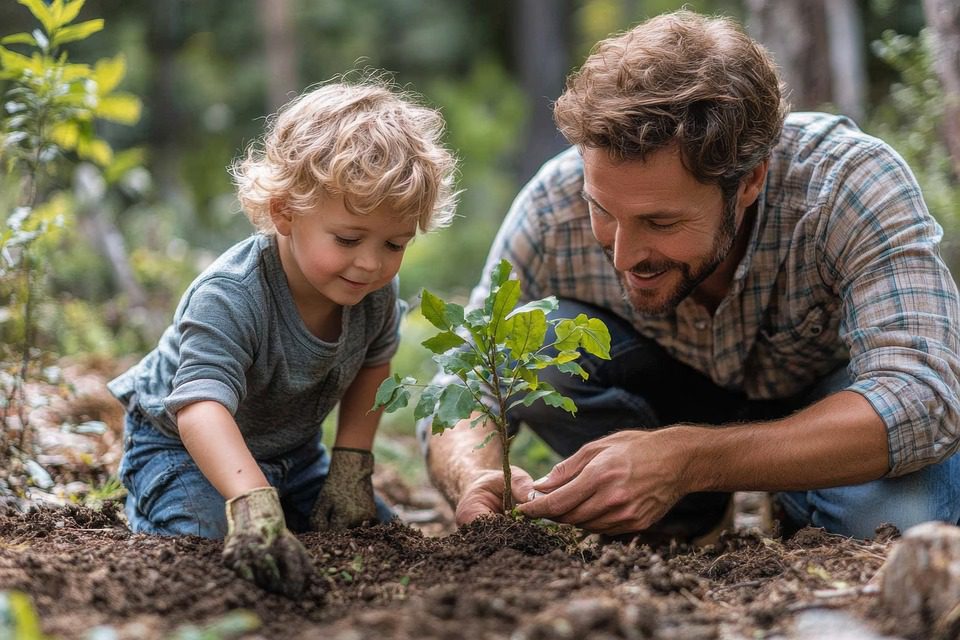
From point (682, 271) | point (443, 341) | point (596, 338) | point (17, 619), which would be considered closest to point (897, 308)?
point (682, 271)

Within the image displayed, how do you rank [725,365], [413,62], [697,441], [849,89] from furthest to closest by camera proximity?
1. [413,62]
2. [849,89]
3. [725,365]
4. [697,441]

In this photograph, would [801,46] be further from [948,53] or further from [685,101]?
[685,101]

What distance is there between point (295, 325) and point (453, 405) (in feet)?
2.21

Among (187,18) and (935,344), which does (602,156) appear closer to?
(935,344)

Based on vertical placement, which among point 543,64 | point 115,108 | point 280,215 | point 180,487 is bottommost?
point 180,487

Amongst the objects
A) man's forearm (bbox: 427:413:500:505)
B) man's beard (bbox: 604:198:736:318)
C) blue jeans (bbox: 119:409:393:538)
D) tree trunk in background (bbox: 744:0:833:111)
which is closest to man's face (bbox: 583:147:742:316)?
man's beard (bbox: 604:198:736:318)

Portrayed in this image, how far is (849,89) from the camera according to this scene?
7.34 meters

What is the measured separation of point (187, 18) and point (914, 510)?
13.0m

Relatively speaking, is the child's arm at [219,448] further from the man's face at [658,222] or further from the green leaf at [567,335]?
the man's face at [658,222]

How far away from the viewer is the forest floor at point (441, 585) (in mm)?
1573

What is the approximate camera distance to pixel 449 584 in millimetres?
1959

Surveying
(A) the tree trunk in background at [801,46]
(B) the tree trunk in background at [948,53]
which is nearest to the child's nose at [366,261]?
(B) the tree trunk in background at [948,53]

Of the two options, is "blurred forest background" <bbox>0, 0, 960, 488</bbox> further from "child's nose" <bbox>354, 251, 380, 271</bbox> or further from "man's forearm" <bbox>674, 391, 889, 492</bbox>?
"man's forearm" <bbox>674, 391, 889, 492</bbox>

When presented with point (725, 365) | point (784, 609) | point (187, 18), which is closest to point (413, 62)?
point (187, 18)
